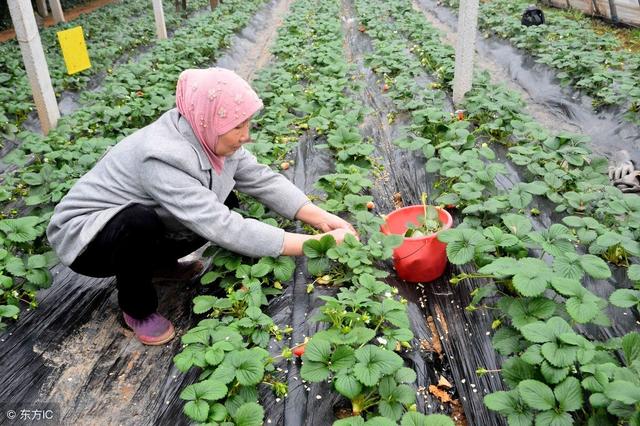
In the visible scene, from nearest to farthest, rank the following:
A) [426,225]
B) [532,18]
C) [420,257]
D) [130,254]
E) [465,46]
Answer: [130,254], [420,257], [426,225], [465,46], [532,18]

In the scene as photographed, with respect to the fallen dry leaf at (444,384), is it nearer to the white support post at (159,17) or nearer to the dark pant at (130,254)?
the dark pant at (130,254)

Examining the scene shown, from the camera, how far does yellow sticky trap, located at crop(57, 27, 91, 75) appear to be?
497 centimetres

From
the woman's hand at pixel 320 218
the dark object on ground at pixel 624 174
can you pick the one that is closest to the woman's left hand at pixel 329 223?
the woman's hand at pixel 320 218

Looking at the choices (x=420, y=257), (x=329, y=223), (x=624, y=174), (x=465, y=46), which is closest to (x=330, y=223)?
(x=329, y=223)

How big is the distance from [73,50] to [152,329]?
12.3 ft

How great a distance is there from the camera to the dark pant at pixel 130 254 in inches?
84.8

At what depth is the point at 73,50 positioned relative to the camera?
16.6 feet

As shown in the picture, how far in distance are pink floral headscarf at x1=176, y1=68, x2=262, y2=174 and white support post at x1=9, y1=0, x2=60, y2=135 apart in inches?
124

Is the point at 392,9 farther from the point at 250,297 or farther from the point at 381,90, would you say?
the point at 250,297

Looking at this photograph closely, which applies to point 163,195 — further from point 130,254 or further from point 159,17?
point 159,17

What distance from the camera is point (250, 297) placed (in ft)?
7.55

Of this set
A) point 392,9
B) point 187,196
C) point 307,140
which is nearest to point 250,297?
point 187,196

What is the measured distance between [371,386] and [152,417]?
35.8 inches

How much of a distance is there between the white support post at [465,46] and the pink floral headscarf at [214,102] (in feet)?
10.4
